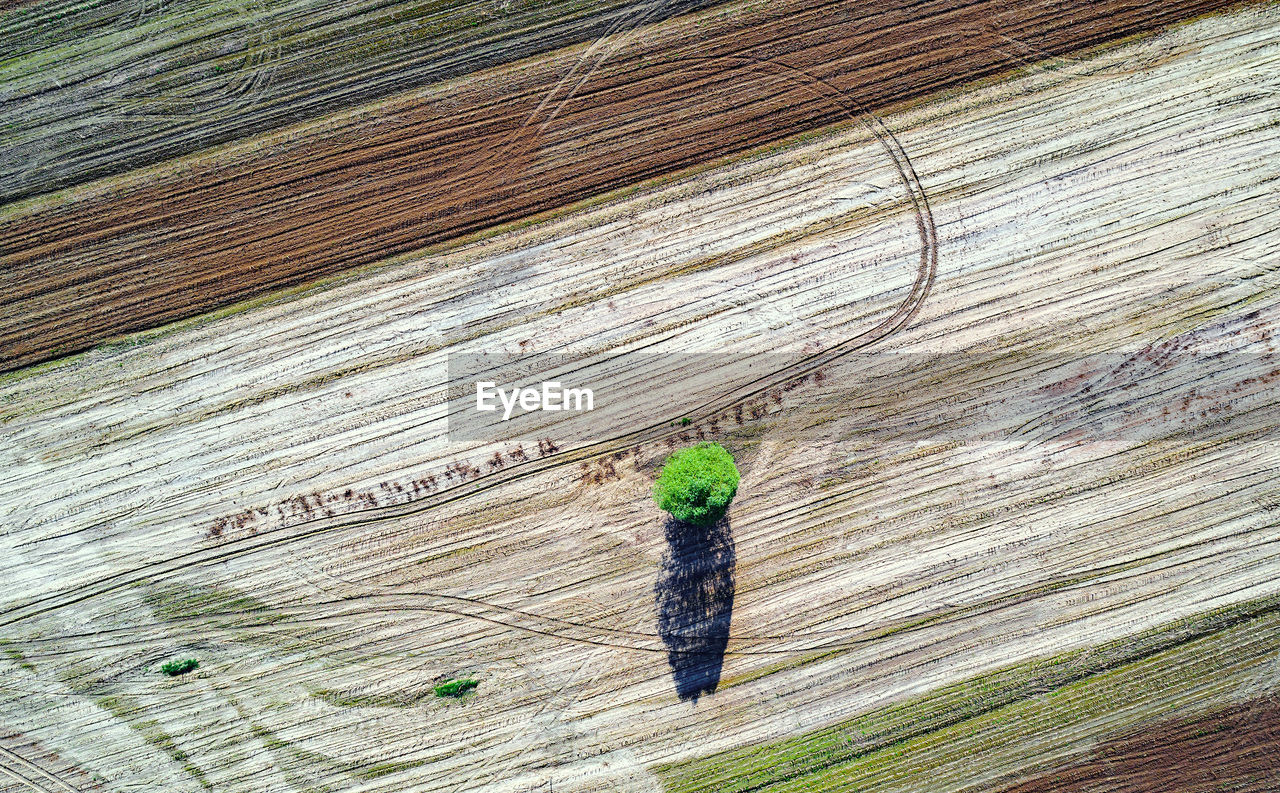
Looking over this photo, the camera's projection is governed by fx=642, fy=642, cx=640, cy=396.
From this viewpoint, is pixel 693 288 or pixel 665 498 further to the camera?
pixel 693 288

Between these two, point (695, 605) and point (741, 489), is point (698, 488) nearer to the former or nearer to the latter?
point (741, 489)

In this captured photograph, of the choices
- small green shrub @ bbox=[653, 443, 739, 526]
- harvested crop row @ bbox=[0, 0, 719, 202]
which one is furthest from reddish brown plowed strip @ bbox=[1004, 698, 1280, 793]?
harvested crop row @ bbox=[0, 0, 719, 202]

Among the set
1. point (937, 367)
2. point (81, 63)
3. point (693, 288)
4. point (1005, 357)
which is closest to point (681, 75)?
point (693, 288)

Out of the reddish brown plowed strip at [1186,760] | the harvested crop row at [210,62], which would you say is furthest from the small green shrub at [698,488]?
the harvested crop row at [210,62]

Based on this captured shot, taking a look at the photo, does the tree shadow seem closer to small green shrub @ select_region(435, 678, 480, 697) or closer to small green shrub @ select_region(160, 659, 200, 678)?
small green shrub @ select_region(435, 678, 480, 697)

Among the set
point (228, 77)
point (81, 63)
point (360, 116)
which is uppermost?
point (81, 63)

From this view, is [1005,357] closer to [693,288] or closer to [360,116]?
[693,288]

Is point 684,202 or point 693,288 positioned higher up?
point 684,202
